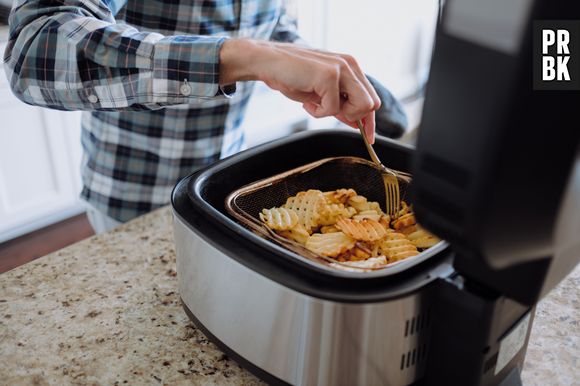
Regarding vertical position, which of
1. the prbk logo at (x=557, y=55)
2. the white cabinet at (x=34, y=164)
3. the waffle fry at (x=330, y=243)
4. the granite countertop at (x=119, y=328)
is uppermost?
the prbk logo at (x=557, y=55)

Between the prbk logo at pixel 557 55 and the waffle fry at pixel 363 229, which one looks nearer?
the prbk logo at pixel 557 55

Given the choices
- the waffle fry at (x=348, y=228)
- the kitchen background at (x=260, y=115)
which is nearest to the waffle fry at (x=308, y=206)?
the waffle fry at (x=348, y=228)

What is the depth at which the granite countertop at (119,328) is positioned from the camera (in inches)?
29.5

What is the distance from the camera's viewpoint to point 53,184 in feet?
8.34

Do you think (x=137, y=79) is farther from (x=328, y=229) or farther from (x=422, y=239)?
(x=422, y=239)

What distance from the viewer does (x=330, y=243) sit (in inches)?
30.4

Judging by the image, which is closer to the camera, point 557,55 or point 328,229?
point 557,55

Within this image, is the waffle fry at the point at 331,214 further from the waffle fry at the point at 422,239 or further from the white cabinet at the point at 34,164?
the white cabinet at the point at 34,164

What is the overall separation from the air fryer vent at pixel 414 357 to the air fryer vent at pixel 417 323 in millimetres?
30

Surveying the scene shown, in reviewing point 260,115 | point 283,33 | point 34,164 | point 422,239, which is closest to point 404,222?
point 422,239

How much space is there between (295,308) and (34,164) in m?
2.12

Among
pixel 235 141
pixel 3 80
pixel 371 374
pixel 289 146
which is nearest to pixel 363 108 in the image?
pixel 289 146

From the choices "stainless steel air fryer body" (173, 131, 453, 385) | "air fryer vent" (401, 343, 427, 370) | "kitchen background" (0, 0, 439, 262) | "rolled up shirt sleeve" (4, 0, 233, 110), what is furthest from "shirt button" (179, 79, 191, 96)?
"kitchen background" (0, 0, 439, 262)

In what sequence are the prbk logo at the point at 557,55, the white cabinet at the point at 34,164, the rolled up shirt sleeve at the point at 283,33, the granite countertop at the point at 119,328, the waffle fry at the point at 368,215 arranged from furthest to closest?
the white cabinet at the point at 34,164, the rolled up shirt sleeve at the point at 283,33, the waffle fry at the point at 368,215, the granite countertop at the point at 119,328, the prbk logo at the point at 557,55
